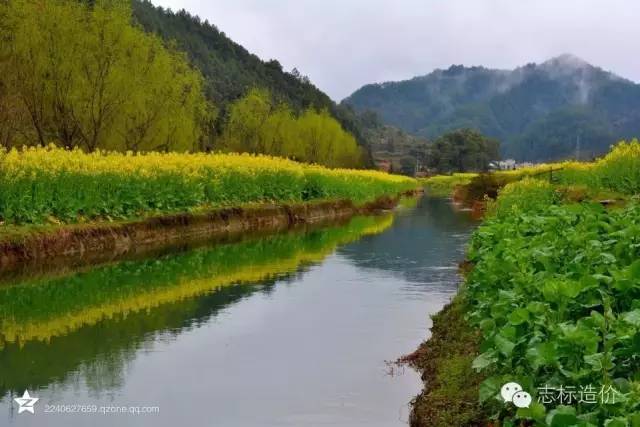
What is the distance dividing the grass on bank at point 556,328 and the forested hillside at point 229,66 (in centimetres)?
7357

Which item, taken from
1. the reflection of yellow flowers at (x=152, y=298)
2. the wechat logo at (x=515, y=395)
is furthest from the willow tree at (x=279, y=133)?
the wechat logo at (x=515, y=395)

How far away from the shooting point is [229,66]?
9431 cm

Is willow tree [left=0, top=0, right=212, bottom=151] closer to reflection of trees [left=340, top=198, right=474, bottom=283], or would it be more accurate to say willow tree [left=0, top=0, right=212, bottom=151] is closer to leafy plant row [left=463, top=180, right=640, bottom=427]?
reflection of trees [left=340, top=198, right=474, bottom=283]

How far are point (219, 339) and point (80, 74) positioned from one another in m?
17.6

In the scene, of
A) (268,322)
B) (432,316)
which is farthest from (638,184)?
(268,322)

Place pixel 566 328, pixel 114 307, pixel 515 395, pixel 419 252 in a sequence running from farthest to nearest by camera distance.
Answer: pixel 419 252 < pixel 114 307 < pixel 566 328 < pixel 515 395

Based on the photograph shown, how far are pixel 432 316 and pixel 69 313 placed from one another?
212 inches

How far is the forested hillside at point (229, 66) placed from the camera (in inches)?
3406

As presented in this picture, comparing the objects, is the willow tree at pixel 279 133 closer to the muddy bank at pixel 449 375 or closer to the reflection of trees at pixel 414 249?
the reflection of trees at pixel 414 249

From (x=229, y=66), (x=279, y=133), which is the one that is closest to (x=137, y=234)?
(x=279, y=133)

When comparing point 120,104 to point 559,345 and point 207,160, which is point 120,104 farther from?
point 559,345

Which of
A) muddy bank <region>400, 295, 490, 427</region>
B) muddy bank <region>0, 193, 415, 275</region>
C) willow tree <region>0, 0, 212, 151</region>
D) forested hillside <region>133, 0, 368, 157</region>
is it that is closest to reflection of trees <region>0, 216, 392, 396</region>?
muddy bank <region>0, 193, 415, 275</region>

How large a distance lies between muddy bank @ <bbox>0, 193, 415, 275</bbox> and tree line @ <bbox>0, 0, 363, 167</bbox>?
6.44 m

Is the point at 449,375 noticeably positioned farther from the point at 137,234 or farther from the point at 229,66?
the point at 229,66
